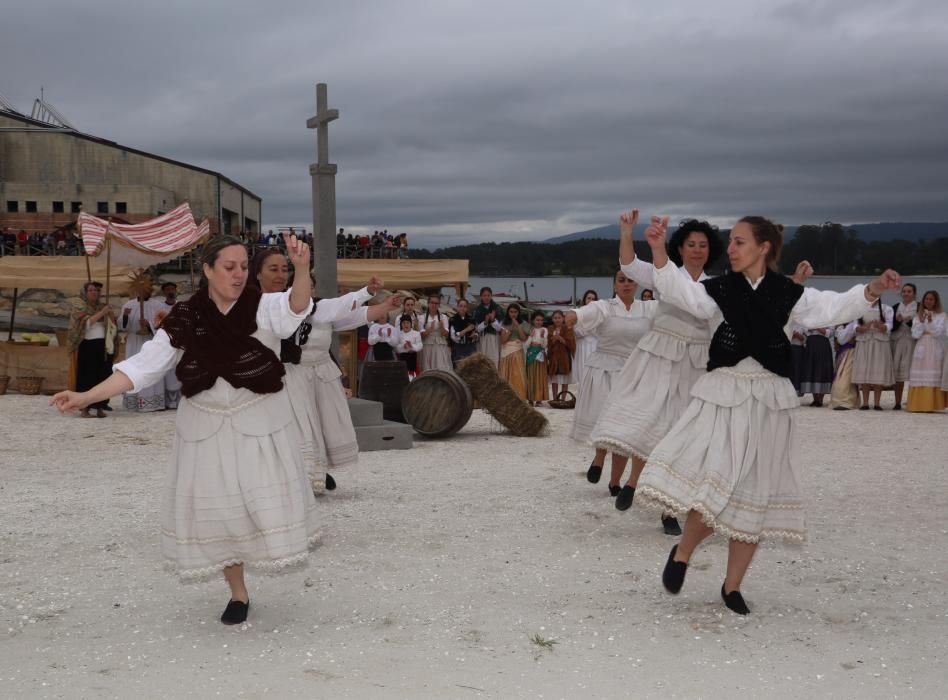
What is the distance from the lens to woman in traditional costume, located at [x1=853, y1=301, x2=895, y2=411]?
14969 millimetres

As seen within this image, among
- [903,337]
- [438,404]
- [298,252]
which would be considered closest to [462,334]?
[438,404]

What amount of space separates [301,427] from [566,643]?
332 centimetres

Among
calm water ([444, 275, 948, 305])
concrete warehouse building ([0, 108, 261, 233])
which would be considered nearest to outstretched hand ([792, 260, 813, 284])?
calm water ([444, 275, 948, 305])

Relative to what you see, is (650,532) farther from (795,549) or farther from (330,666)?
(330,666)

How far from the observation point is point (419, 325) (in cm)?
1622

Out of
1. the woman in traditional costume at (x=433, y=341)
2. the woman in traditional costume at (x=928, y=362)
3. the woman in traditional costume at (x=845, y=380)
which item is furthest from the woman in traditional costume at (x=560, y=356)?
the woman in traditional costume at (x=928, y=362)

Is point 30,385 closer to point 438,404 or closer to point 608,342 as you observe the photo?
point 438,404

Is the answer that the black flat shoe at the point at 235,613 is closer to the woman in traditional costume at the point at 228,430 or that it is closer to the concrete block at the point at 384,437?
the woman in traditional costume at the point at 228,430

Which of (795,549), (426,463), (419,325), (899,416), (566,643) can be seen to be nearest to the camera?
(566,643)

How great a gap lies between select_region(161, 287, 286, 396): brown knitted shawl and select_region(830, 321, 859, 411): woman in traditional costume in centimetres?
1249

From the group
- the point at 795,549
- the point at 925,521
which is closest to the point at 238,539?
the point at 795,549

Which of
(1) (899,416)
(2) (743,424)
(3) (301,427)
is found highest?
(2) (743,424)

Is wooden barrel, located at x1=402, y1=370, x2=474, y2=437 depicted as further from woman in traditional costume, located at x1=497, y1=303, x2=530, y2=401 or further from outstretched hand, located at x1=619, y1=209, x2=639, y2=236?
outstretched hand, located at x1=619, y1=209, x2=639, y2=236

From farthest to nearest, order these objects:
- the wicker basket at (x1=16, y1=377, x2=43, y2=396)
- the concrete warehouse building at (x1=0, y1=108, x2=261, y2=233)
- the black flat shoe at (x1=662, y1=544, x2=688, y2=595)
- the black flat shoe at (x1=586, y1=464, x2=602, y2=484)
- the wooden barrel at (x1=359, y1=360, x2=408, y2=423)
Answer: the concrete warehouse building at (x1=0, y1=108, x2=261, y2=233), the wicker basket at (x1=16, y1=377, x2=43, y2=396), the wooden barrel at (x1=359, y1=360, x2=408, y2=423), the black flat shoe at (x1=586, y1=464, x2=602, y2=484), the black flat shoe at (x1=662, y1=544, x2=688, y2=595)
